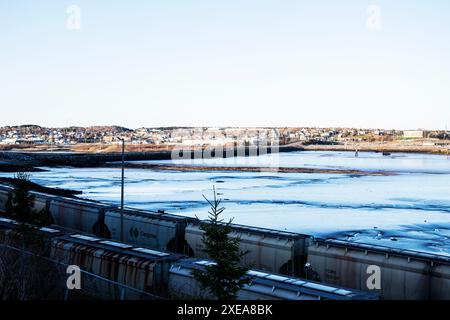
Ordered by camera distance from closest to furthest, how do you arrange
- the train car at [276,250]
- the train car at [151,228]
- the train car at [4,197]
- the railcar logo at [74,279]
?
the railcar logo at [74,279] → the train car at [276,250] → the train car at [151,228] → the train car at [4,197]

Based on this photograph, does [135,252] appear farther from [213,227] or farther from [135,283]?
[213,227]

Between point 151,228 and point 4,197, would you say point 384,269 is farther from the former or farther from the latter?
point 4,197

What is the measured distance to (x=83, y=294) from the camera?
20047mm

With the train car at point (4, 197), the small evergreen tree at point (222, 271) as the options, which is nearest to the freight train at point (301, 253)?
the small evergreen tree at point (222, 271)

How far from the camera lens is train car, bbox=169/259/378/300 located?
54.3ft

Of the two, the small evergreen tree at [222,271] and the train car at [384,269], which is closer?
the small evergreen tree at [222,271]

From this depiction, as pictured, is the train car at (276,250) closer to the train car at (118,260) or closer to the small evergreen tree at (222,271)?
the train car at (118,260)

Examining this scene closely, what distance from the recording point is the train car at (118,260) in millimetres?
21125

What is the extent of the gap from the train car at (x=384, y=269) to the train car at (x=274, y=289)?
434 cm

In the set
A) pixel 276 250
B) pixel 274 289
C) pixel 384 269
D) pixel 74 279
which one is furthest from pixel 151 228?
pixel 274 289

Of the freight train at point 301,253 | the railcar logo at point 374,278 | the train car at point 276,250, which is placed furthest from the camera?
the train car at point 276,250

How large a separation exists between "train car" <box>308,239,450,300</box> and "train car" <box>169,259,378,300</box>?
4.34 meters
